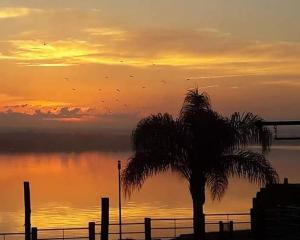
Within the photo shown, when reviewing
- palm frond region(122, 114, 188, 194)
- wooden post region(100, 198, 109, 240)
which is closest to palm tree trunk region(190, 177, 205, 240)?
palm frond region(122, 114, 188, 194)

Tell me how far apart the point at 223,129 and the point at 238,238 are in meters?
6.63

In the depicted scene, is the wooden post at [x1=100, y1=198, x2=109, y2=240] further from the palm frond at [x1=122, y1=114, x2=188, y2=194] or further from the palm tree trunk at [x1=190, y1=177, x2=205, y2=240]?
the palm tree trunk at [x1=190, y1=177, x2=205, y2=240]

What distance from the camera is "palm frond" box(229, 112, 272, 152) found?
21609 millimetres

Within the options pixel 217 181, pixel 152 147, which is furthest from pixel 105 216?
pixel 217 181

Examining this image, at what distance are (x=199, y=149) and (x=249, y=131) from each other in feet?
5.66

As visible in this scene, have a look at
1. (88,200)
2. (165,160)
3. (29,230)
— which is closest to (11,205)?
(88,200)

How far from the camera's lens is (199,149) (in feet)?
70.5

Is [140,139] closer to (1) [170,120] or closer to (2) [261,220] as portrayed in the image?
(1) [170,120]

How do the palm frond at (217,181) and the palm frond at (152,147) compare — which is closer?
the palm frond at (152,147)

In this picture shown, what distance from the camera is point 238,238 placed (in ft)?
86.7

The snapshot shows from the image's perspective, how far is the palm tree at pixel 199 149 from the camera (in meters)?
21.4

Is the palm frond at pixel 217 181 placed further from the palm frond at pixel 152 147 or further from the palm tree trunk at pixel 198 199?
the palm frond at pixel 152 147

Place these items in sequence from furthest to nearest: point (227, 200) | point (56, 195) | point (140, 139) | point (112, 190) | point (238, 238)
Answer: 1. point (112, 190)
2. point (56, 195)
3. point (227, 200)
4. point (238, 238)
5. point (140, 139)

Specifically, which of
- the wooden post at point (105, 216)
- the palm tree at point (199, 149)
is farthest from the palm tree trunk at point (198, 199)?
the wooden post at point (105, 216)
